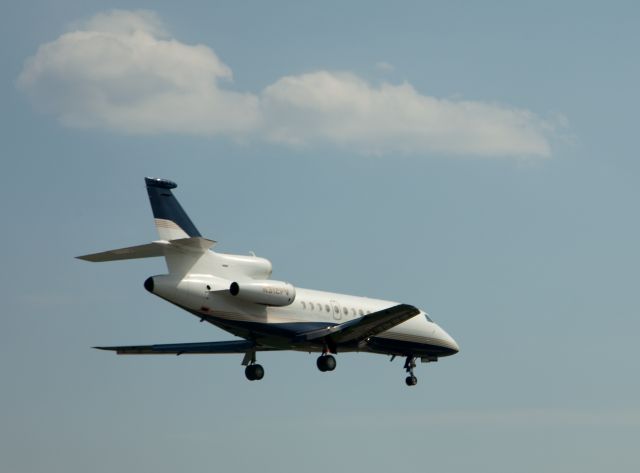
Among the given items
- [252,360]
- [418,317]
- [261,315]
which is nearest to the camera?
[261,315]

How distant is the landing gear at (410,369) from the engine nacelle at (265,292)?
10.1 meters

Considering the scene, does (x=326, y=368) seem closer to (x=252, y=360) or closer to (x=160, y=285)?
(x=252, y=360)

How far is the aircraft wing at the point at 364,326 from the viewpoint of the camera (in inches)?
1949

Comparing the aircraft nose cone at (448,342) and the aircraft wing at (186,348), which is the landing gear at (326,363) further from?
the aircraft nose cone at (448,342)

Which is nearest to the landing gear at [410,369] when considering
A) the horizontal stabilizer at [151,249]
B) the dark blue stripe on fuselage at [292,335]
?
the dark blue stripe on fuselage at [292,335]

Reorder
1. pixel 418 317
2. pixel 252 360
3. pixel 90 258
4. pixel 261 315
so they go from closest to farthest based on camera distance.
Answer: pixel 90 258 < pixel 261 315 < pixel 252 360 < pixel 418 317

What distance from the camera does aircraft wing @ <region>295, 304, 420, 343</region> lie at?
162 ft

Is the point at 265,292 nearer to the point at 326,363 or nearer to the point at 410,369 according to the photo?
the point at 326,363

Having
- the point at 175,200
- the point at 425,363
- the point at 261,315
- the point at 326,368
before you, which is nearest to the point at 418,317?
the point at 425,363

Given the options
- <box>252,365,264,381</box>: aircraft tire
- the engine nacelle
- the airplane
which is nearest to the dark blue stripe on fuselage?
the airplane

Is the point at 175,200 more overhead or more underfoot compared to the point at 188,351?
more overhead

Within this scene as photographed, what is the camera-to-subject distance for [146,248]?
151 ft

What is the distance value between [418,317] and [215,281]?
13.6 m

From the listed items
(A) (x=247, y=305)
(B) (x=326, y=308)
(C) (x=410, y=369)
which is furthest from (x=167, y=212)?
(C) (x=410, y=369)
